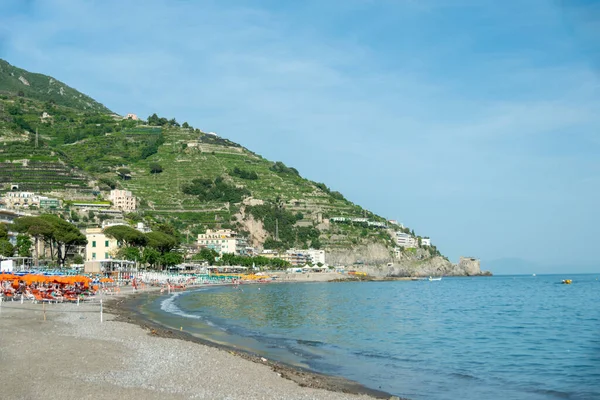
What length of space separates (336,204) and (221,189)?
133 feet

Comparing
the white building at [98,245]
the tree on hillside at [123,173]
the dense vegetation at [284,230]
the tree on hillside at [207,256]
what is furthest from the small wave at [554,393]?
the tree on hillside at [123,173]

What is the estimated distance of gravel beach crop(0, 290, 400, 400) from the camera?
13.3m

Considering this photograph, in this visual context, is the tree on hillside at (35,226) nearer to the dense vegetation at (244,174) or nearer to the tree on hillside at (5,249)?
the tree on hillside at (5,249)

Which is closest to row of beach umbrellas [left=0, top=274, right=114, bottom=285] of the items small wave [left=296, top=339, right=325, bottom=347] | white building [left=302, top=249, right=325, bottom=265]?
small wave [left=296, top=339, right=325, bottom=347]

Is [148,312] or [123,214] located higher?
[123,214]

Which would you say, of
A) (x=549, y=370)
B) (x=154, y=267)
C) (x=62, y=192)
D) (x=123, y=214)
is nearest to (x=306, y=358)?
(x=549, y=370)

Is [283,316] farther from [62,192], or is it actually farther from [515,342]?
[62,192]

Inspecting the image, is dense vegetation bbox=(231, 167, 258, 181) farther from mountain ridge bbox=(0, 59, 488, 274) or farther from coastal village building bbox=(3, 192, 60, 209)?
coastal village building bbox=(3, 192, 60, 209)

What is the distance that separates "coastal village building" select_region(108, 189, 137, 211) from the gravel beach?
106411 millimetres

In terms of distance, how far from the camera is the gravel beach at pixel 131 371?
13.3 metres

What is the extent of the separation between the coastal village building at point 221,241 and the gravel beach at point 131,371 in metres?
111

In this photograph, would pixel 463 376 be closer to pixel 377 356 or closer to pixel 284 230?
pixel 377 356

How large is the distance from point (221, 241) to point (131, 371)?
12108 cm

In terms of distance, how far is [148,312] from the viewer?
38969 millimetres
